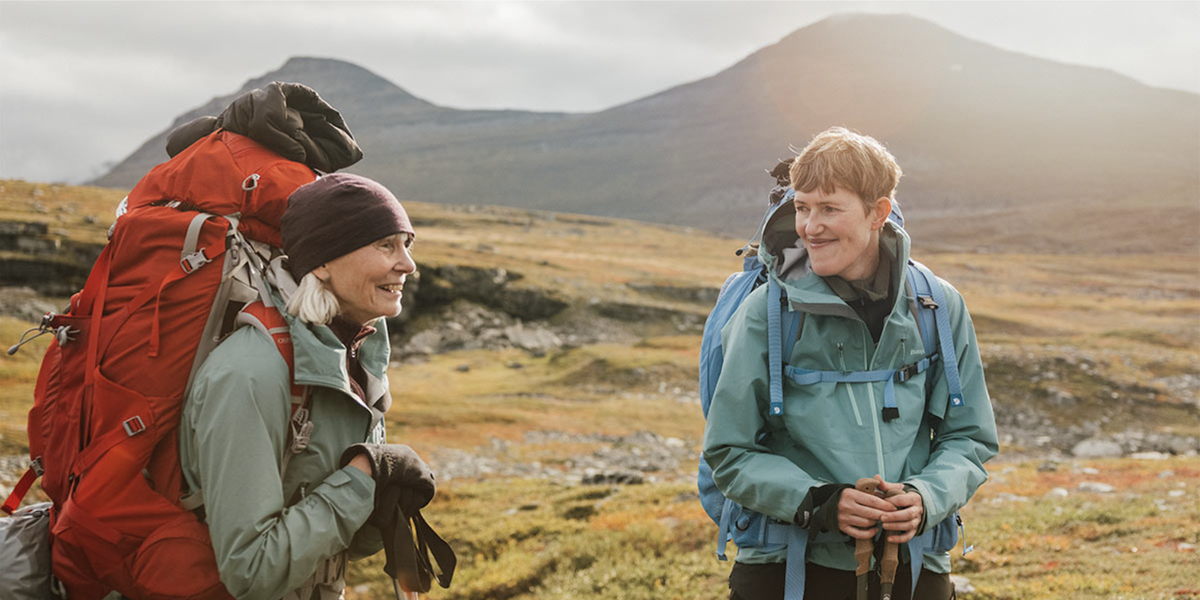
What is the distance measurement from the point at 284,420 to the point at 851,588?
9.04ft

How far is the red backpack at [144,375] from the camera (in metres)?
3.36

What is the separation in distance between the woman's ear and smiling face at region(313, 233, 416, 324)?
225 centimetres

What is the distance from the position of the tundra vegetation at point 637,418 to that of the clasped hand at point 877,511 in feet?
19.6

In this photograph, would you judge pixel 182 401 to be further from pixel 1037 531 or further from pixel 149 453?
pixel 1037 531

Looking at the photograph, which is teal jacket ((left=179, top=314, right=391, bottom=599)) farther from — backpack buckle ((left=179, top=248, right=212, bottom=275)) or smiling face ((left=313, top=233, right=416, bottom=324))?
backpack buckle ((left=179, top=248, right=212, bottom=275))

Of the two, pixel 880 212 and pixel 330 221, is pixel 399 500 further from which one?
pixel 880 212

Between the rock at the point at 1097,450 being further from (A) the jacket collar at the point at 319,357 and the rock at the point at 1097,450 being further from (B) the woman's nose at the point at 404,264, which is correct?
(A) the jacket collar at the point at 319,357

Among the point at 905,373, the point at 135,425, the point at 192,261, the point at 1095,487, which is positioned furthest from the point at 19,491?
the point at 1095,487

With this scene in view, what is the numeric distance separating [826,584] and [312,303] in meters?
2.75

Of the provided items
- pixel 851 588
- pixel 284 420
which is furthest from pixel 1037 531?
pixel 284 420

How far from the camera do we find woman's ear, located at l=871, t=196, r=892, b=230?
4211 mm

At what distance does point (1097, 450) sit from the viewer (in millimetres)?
28125

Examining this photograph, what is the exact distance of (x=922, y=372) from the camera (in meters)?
4.19

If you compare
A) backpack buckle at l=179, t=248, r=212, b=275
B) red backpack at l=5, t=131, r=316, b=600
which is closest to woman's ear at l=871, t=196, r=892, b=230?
red backpack at l=5, t=131, r=316, b=600
